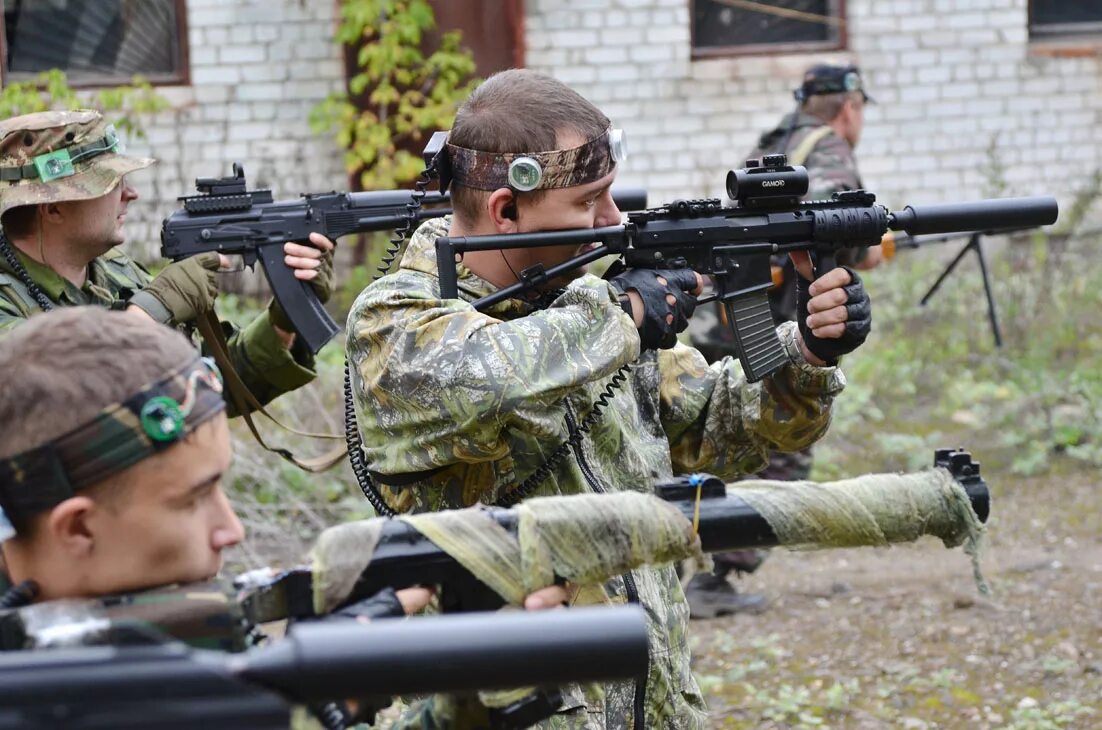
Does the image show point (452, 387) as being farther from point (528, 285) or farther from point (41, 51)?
point (41, 51)

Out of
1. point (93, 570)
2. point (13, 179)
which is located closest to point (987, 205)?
point (93, 570)

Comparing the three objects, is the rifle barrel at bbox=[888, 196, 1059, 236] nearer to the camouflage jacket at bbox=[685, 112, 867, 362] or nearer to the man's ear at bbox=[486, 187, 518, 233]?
the man's ear at bbox=[486, 187, 518, 233]

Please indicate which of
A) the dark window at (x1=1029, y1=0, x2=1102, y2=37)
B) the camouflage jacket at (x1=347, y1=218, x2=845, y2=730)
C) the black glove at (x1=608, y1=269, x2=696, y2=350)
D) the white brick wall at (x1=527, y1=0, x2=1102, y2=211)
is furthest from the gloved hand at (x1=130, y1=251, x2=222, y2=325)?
the dark window at (x1=1029, y1=0, x2=1102, y2=37)

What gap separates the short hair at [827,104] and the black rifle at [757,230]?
12.9ft

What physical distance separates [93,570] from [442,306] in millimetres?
1086

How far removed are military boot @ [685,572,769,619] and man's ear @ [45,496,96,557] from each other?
15.8 feet

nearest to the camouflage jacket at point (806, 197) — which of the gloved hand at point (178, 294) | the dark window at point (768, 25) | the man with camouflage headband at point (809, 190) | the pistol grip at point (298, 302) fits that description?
the man with camouflage headband at point (809, 190)

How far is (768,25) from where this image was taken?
11117 mm

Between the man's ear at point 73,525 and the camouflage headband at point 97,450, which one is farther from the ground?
the camouflage headband at point 97,450

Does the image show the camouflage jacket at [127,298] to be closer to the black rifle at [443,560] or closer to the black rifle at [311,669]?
the black rifle at [443,560]

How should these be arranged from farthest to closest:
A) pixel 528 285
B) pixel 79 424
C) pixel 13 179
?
pixel 13 179 → pixel 528 285 → pixel 79 424

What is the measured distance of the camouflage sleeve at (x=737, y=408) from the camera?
300 cm

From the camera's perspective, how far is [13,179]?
4.07 m

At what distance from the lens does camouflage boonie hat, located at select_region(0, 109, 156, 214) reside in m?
4.05
